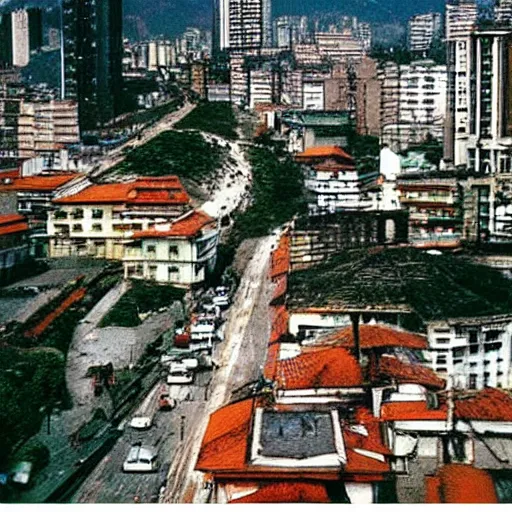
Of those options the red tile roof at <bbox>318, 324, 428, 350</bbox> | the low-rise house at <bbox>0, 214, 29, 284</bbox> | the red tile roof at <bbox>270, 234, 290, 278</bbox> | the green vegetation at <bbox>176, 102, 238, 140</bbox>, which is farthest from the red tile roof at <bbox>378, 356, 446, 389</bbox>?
the low-rise house at <bbox>0, 214, 29, 284</bbox>

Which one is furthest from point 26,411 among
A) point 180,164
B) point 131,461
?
point 180,164

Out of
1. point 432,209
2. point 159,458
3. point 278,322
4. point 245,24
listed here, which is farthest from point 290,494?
point 245,24

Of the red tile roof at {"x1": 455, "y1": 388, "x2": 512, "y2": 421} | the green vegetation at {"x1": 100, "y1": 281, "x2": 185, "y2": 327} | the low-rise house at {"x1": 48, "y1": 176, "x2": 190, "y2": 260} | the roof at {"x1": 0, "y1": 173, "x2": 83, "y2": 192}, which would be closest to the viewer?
the red tile roof at {"x1": 455, "y1": 388, "x2": 512, "y2": 421}

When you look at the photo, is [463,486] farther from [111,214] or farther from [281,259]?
[111,214]

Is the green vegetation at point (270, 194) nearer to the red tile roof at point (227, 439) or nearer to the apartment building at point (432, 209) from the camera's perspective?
the apartment building at point (432, 209)

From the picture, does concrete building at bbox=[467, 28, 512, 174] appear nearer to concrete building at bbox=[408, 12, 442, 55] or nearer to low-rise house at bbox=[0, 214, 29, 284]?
concrete building at bbox=[408, 12, 442, 55]

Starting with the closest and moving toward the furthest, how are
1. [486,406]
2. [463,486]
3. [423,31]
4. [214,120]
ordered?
[463,486] < [486,406] < [423,31] < [214,120]

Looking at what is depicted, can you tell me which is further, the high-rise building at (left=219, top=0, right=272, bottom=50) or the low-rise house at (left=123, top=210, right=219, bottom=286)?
the high-rise building at (left=219, top=0, right=272, bottom=50)
